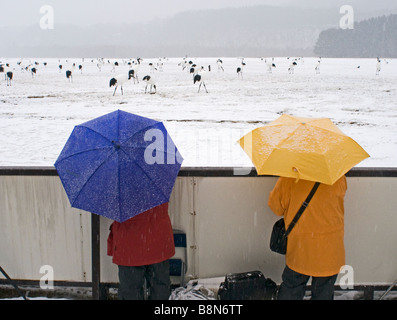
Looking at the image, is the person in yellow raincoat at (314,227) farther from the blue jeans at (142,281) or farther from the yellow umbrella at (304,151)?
the blue jeans at (142,281)

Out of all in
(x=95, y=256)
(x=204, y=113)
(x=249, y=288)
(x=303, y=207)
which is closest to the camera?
(x=303, y=207)

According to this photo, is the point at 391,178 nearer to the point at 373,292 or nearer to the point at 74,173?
the point at 373,292

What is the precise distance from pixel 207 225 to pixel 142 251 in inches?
29.0

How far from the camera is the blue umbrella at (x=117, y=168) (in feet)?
7.39

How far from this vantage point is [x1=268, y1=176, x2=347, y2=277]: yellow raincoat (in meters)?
2.43

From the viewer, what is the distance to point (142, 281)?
2.64 meters

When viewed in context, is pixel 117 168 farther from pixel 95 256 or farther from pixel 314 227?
pixel 314 227

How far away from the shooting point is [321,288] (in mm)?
2623

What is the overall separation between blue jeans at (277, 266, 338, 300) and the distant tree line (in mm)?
165540

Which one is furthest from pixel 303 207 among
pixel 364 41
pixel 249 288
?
pixel 364 41

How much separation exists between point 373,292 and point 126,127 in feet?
8.15

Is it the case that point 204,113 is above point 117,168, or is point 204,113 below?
above
